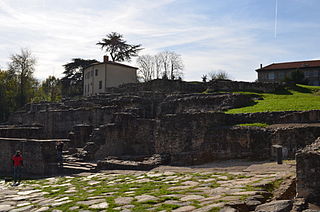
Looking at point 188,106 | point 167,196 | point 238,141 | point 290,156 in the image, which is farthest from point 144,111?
point 167,196

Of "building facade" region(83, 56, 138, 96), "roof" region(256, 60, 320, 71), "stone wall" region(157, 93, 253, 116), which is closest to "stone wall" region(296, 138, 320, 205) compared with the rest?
"stone wall" region(157, 93, 253, 116)

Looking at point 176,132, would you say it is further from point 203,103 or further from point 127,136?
A: point 203,103

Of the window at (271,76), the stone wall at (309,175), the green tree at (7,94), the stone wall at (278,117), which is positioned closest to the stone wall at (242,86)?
the stone wall at (278,117)

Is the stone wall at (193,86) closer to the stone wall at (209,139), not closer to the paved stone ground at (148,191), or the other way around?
the stone wall at (209,139)

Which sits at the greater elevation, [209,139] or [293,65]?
[293,65]

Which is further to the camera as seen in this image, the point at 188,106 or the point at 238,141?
the point at 188,106

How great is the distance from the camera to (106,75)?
4081cm

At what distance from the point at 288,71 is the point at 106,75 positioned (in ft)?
104

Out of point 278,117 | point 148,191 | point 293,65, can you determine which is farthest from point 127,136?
point 293,65

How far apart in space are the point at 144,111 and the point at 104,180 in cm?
1319

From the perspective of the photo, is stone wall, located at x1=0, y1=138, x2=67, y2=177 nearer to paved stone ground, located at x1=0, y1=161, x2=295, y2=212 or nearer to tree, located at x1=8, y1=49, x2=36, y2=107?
paved stone ground, located at x1=0, y1=161, x2=295, y2=212

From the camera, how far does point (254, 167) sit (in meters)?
9.83

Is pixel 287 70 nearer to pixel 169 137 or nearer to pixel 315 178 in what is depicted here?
pixel 169 137

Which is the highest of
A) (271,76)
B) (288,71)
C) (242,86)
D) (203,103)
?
(288,71)
